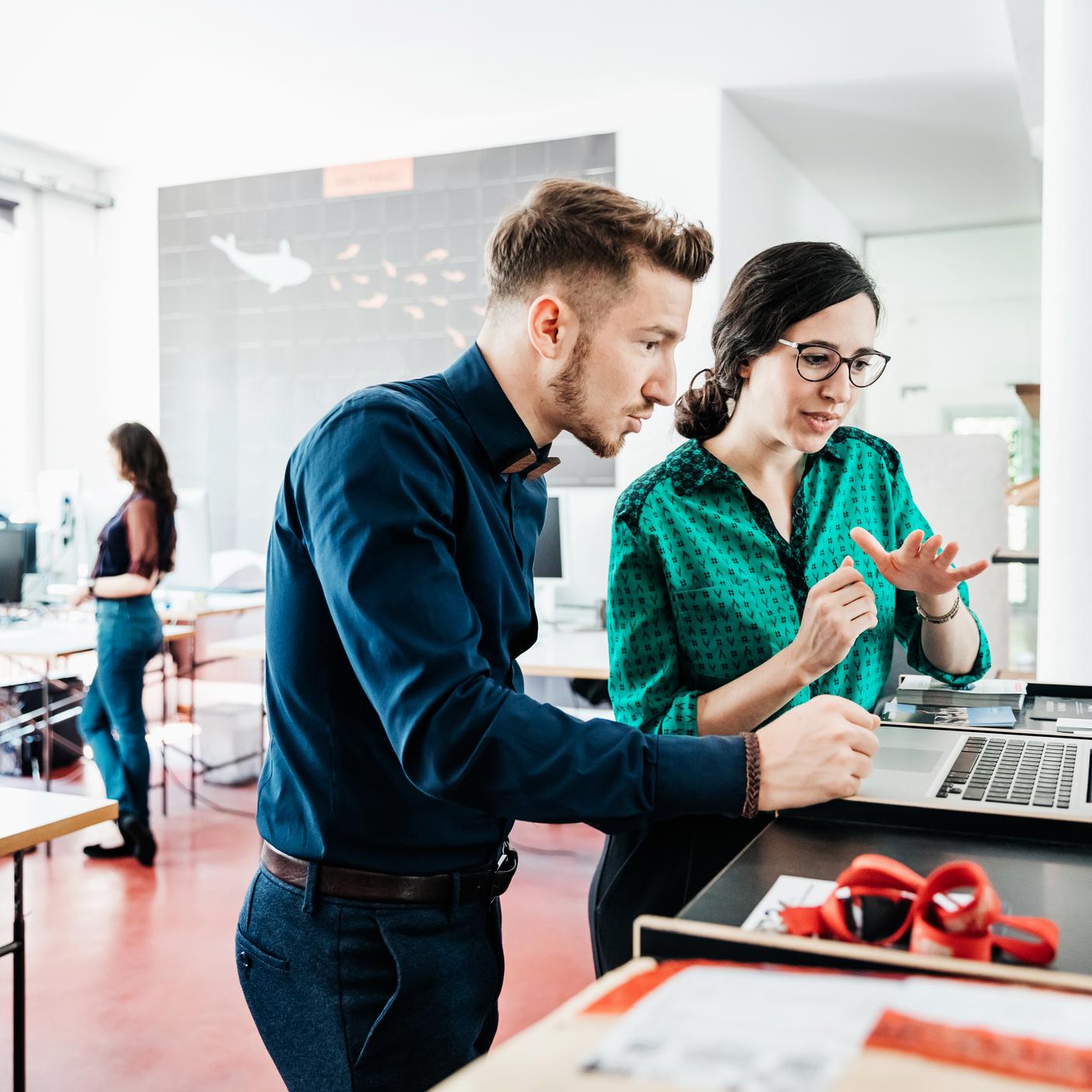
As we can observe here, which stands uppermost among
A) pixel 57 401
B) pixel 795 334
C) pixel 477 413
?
pixel 57 401

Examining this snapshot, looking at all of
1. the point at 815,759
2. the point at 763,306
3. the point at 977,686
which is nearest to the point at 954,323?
the point at 977,686

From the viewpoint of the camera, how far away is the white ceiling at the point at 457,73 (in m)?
4.82

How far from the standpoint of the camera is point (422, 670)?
896mm

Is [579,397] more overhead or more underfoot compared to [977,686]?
more overhead

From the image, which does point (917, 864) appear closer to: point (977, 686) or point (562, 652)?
point (977, 686)

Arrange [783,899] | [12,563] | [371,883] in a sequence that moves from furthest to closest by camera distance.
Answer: [12,563]
[371,883]
[783,899]

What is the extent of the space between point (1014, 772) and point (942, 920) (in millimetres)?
481

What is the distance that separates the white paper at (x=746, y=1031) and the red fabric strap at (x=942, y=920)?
0.10 m

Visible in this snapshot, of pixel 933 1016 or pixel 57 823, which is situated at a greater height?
pixel 933 1016

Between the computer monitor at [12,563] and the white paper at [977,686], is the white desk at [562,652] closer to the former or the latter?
the computer monitor at [12,563]

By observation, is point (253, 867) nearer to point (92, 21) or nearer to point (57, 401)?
point (92, 21)

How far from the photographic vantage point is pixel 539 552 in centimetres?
454

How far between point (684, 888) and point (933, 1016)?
31.1 inches

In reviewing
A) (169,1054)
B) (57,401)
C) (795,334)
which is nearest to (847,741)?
(795,334)
